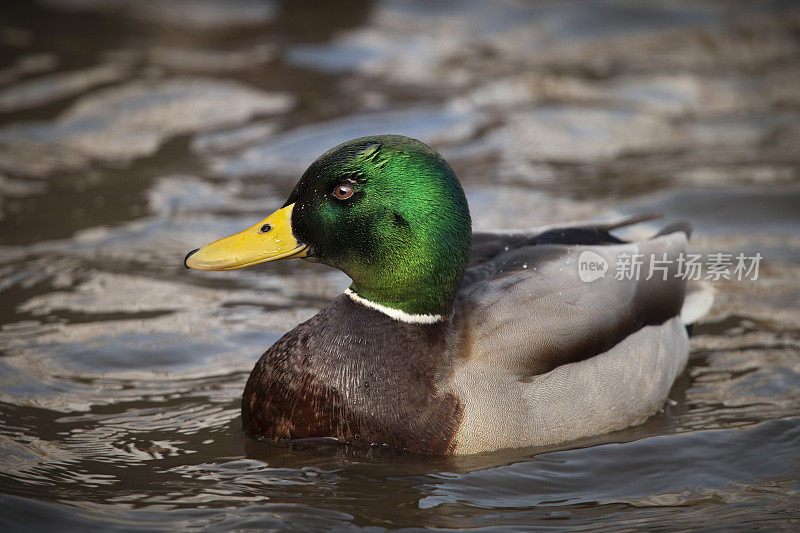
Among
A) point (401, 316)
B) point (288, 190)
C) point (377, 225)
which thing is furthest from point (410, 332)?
point (288, 190)

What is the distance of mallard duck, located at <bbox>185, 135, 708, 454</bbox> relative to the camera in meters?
4.56

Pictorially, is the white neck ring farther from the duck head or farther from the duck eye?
the duck eye

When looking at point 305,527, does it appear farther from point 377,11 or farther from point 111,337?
point 377,11

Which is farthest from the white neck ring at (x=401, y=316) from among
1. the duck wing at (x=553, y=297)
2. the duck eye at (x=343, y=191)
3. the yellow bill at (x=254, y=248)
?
the duck eye at (x=343, y=191)

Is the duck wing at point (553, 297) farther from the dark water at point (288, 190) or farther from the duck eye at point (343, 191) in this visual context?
the duck eye at point (343, 191)

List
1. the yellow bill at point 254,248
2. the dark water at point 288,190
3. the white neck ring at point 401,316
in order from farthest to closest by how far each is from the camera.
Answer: the white neck ring at point 401,316
the yellow bill at point 254,248
the dark water at point 288,190

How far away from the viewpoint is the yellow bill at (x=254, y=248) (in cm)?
453

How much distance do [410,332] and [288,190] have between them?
3.82m

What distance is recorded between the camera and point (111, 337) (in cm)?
584

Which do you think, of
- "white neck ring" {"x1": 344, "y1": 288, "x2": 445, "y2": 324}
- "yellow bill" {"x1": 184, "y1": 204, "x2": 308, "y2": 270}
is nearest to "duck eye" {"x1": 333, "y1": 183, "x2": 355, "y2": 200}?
"yellow bill" {"x1": 184, "y1": 204, "x2": 308, "y2": 270}

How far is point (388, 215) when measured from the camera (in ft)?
15.0

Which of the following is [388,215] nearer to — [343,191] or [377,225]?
[377,225]

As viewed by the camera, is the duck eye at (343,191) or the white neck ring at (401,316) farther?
the white neck ring at (401,316)

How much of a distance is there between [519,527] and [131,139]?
614 cm
